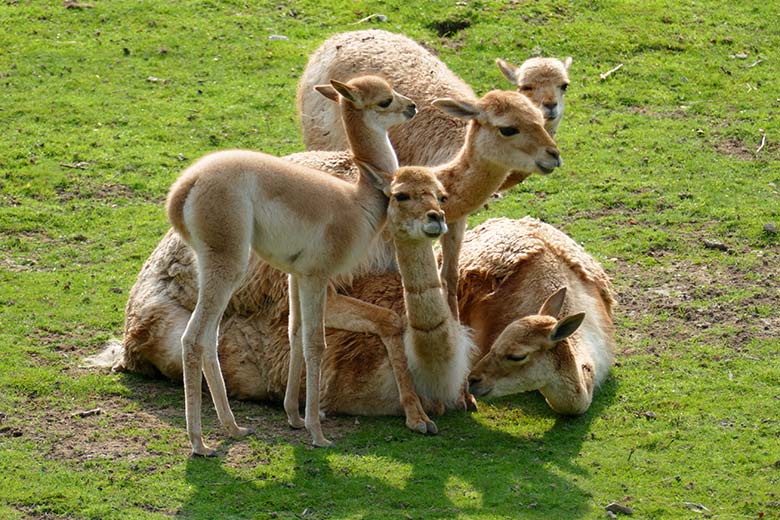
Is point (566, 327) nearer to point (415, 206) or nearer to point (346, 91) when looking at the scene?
point (415, 206)

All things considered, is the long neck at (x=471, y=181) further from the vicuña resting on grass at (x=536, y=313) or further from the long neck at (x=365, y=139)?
the vicuña resting on grass at (x=536, y=313)

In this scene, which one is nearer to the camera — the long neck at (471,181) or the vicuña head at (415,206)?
the vicuña head at (415,206)

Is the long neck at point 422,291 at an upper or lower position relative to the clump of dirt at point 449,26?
lower

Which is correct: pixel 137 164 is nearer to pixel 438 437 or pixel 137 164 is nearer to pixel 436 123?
pixel 436 123

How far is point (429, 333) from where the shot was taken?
8758 millimetres

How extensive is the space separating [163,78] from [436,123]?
5579mm

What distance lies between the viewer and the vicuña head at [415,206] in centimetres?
798

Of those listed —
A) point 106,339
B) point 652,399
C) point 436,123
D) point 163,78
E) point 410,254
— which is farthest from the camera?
point 163,78

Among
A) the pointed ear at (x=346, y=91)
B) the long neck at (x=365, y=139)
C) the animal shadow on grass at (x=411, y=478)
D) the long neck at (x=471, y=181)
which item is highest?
the pointed ear at (x=346, y=91)

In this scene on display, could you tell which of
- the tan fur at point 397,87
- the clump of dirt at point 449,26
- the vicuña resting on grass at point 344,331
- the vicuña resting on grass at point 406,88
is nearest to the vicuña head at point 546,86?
the vicuña resting on grass at point 406,88

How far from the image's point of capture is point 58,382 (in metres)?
9.22

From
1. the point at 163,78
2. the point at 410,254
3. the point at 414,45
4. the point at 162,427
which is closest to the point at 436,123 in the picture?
the point at 414,45

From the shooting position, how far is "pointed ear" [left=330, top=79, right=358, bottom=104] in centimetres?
841

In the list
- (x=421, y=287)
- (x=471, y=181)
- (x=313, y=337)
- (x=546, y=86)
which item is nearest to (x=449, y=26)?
(x=546, y=86)
